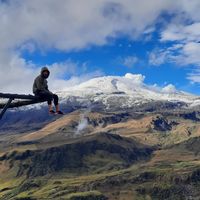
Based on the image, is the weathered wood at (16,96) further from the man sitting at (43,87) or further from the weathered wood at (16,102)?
the man sitting at (43,87)

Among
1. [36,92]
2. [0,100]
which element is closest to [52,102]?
[36,92]

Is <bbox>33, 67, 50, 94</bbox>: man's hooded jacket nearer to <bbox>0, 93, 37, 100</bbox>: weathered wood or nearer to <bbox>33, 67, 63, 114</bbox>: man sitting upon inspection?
<bbox>33, 67, 63, 114</bbox>: man sitting

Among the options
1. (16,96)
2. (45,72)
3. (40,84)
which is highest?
(45,72)

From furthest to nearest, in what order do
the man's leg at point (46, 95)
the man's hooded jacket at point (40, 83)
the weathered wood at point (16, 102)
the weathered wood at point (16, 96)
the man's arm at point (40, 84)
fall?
the man's leg at point (46, 95) → the man's arm at point (40, 84) → the man's hooded jacket at point (40, 83) → the weathered wood at point (16, 102) → the weathered wood at point (16, 96)

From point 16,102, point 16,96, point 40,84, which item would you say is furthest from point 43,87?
point 16,96

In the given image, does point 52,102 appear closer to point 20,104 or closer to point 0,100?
point 20,104

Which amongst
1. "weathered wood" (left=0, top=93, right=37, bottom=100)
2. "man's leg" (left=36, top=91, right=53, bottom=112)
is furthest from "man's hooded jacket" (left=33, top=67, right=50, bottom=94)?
"weathered wood" (left=0, top=93, right=37, bottom=100)

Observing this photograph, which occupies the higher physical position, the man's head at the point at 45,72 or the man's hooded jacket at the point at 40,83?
the man's head at the point at 45,72

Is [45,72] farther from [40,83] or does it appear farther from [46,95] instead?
[46,95]

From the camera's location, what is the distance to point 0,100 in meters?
17.2

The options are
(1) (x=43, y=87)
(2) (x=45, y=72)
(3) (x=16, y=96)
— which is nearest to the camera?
(3) (x=16, y=96)

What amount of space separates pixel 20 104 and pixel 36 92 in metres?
1.05

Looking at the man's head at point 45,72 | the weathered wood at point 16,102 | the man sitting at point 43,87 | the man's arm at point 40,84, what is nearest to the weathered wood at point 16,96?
the weathered wood at point 16,102

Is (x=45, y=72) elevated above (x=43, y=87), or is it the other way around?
(x=45, y=72)
